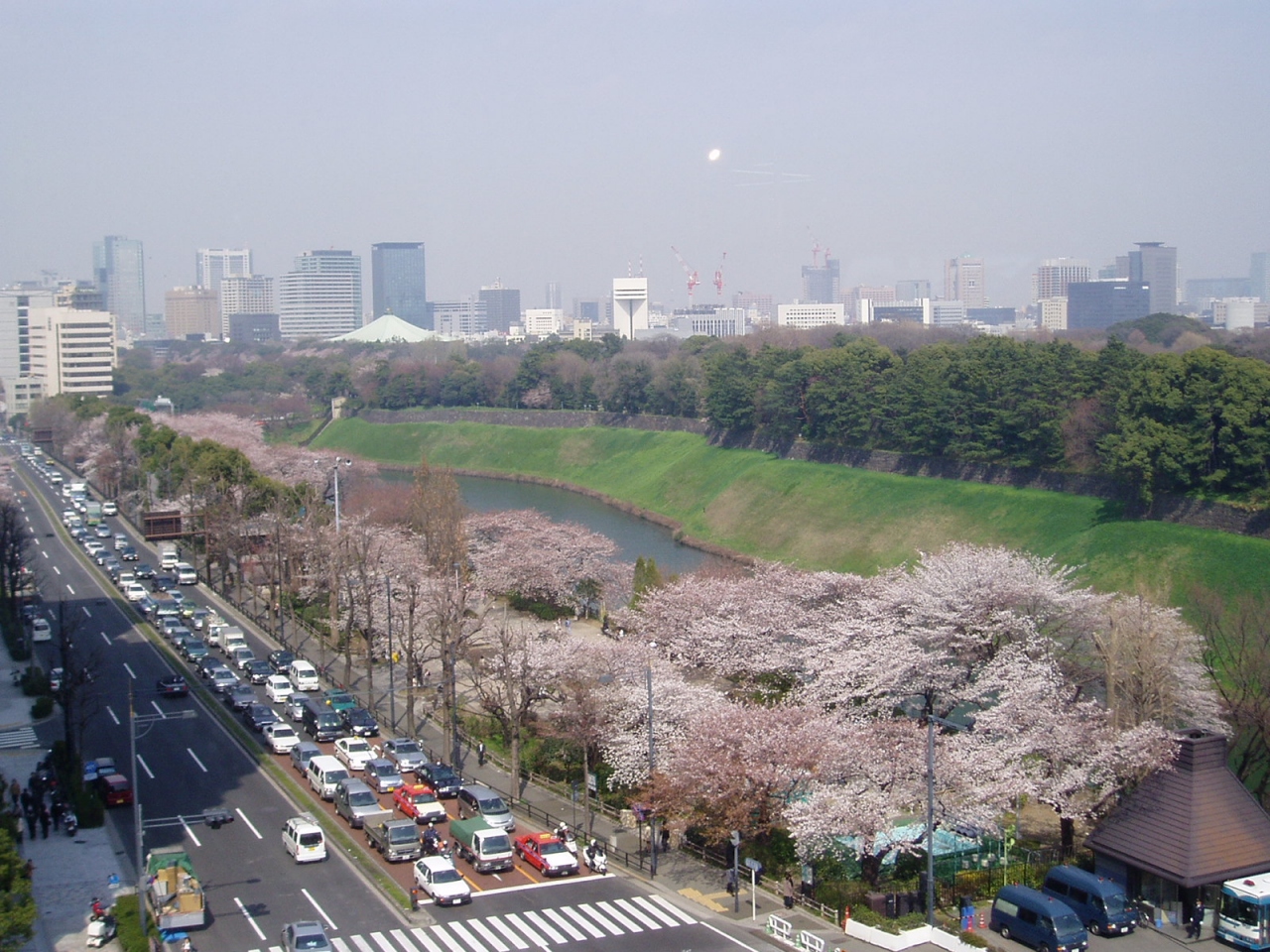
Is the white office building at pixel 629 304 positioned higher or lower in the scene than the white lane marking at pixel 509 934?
higher

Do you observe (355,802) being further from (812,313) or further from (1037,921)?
(812,313)

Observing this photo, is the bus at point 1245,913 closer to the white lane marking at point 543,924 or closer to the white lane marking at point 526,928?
the white lane marking at point 543,924

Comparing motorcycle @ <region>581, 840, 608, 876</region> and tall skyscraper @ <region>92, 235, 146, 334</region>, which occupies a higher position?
tall skyscraper @ <region>92, 235, 146, 334</region>

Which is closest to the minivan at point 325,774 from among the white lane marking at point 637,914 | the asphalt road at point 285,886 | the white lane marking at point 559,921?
the asphalt road at point 285,886

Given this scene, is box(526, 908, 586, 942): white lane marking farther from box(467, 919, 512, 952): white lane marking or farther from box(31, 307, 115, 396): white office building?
box(31, 307, 115, 396): white office building

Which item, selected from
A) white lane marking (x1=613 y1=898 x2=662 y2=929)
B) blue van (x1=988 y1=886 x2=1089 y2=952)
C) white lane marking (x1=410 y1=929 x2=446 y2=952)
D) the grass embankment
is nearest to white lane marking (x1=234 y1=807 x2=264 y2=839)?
white lane marking (x1=410 y1=929 x2=446 y2=952)

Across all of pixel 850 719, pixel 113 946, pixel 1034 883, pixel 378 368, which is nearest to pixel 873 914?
pixel 1034 883

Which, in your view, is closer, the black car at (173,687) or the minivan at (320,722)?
the minivan at (320,722)
